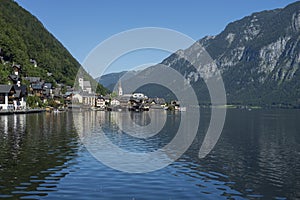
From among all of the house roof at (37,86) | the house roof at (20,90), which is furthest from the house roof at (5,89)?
the house roof at (37,86)

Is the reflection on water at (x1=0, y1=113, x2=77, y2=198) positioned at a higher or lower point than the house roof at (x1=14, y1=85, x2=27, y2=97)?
lower

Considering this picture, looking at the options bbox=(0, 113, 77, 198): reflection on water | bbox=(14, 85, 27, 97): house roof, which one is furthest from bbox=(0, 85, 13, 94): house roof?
bbox=(0, 113, 77, 198): reflection on water

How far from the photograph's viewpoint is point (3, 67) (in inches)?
6235

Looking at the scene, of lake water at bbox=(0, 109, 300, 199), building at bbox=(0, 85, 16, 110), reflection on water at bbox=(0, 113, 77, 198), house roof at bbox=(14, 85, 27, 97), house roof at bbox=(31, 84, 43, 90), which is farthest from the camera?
house roof at bbox=(31, 84, 43, 90)

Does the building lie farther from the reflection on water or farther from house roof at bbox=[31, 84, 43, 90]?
the reflection on water

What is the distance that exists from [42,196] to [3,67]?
144327mm

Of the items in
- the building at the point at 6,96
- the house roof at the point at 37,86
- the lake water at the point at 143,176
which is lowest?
the lake water at the point at 143,176

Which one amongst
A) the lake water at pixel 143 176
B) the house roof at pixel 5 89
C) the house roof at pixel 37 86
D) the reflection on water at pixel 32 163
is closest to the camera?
the reflection on water at pixel 32 163

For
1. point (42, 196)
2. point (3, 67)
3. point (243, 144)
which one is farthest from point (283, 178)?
point (3, 67)

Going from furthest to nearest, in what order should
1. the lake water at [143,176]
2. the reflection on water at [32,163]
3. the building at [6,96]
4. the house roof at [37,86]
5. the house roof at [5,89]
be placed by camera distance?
the house roof at [37,86]
the building at [6,96]
the house roof at [5,89]
the lake water at [143,176]
the reflection on water at [32,163]

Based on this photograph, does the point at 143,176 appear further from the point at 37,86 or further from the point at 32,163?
the point at 37,86

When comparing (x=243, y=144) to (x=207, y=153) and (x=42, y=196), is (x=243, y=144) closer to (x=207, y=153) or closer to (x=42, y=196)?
(x=207, y=153)

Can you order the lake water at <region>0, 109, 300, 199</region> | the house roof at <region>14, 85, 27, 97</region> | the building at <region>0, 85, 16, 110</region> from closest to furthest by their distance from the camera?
the lake water at <region>0, 109, 300, 199</region>, the building at <region>0, 85, 16, 110</region>, the house roof at <region>14, 85, 27, 97</region>

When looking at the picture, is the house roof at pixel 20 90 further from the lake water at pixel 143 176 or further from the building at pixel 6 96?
the lake water at pixel 143 176
